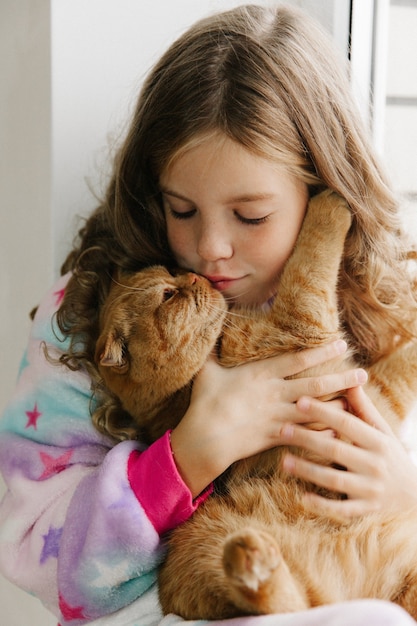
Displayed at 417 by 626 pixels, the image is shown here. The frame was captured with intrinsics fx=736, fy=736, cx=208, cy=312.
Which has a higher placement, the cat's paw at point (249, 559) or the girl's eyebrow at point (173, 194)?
the girl's eyebrow at point (173, 194)

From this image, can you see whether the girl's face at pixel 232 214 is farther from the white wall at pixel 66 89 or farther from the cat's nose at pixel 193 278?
the white wall at pixel 66 89

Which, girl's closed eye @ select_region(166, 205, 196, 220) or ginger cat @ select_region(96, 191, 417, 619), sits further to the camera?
girl's closed eye @ select_region(166, 205, 196, 220)

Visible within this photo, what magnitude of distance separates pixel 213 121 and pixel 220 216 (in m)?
0.17

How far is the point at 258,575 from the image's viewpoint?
95 cm

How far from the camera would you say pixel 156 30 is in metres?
1.62

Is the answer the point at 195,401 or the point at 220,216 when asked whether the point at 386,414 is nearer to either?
the point at 195,401

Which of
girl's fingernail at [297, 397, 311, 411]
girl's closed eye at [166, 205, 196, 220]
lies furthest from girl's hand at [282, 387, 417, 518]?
girl's closed eye at [166, 205, 196, 220]

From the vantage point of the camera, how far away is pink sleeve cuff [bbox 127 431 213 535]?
1.21 meters

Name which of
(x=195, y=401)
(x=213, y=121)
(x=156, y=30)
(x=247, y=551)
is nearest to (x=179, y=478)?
(x=195, y=401)

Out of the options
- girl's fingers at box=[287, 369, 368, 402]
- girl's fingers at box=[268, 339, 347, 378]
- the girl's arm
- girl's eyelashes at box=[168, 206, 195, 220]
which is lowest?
the girl's arm

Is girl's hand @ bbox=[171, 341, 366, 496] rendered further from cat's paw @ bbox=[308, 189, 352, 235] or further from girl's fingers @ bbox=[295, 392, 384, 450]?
cat's paw @ bbox=[308, 189, 352, 235]

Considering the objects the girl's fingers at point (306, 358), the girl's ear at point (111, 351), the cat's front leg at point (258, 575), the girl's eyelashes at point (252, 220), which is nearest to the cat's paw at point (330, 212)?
the girl's eyelashes at point (252, 220)

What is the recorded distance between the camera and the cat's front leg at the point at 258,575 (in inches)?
37.2

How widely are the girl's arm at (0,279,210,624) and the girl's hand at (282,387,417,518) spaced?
0.70ft
